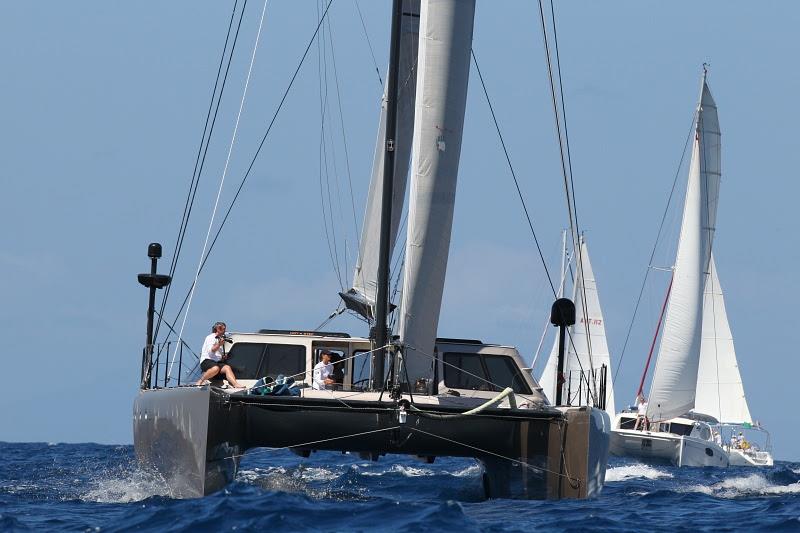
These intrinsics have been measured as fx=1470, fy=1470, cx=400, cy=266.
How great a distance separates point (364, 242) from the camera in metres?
18.9

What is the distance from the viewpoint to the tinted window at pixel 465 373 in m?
16.2

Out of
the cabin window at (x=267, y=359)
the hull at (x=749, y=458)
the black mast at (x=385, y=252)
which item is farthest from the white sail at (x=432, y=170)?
the hull at (x=749, y=458)

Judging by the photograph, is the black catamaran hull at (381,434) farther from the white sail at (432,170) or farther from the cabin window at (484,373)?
the cabin window at (484,373)

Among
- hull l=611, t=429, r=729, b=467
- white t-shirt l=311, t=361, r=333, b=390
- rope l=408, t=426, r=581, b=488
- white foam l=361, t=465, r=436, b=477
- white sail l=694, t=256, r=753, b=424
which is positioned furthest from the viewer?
white sail l=694, t=256, r=753, b=424

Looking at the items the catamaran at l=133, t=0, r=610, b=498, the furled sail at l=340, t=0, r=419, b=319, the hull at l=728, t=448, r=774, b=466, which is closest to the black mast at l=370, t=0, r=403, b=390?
the catamaran at l=133, t=0, r=610, b=498

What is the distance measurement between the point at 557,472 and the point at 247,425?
9.54 feet

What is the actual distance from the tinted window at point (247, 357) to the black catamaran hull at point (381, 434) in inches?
81.8

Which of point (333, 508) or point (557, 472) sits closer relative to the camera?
point (333, 508)

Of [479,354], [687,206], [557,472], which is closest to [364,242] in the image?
[479,354]

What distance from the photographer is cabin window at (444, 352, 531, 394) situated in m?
16.2

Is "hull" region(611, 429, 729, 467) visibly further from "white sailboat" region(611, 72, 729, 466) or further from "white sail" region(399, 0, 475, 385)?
"white sail" region(399, 0, 475, 385)

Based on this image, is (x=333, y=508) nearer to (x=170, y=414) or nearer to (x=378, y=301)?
(x=170, y=414)

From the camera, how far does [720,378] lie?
43688mm

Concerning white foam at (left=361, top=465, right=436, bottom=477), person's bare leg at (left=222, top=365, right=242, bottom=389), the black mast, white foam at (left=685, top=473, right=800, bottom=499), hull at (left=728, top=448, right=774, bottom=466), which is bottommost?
hull at (left=728, top=448, right=774, bottom=466)
